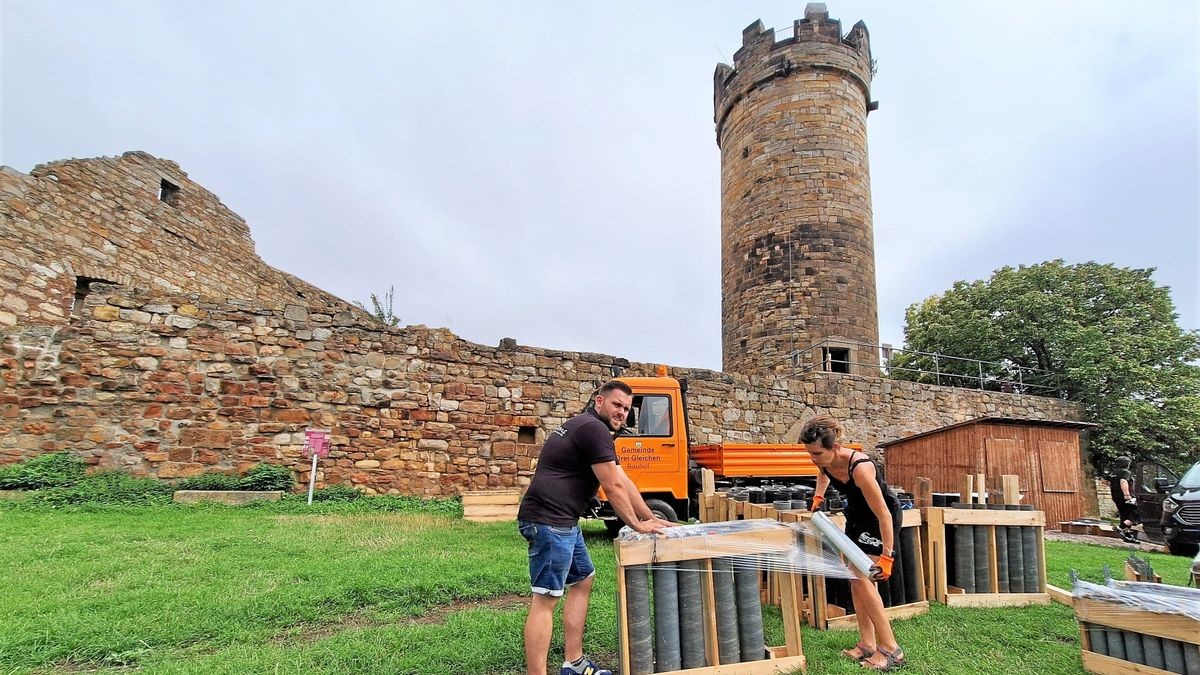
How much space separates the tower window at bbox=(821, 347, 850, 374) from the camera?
16.6 metres

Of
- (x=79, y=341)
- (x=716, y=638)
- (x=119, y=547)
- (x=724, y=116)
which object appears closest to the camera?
(x=716, y=638)

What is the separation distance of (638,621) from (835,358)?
15.6 m

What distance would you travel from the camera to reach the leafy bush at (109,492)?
7.25 m

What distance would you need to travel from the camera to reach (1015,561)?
16.0 ft

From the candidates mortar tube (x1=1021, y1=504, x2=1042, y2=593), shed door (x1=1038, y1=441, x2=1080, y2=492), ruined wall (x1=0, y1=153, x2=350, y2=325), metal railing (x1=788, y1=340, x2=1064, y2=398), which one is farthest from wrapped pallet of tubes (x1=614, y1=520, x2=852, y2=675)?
metal railing (x1=788, y1=340, x2=1064, y2=398)

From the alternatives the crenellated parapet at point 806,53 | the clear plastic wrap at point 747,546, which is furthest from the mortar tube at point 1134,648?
the crenellated parapet at point 806,53

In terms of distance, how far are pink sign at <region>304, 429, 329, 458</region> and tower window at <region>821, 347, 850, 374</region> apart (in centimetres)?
1313

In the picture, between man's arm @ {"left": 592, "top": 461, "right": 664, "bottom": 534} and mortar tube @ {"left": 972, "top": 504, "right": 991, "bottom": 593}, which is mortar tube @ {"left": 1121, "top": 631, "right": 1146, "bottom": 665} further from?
man's arm @ {"left": 592, "top": 461, "right": 664, "bottom": 534}

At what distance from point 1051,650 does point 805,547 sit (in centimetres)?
183

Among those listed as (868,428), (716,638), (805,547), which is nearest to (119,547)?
(716,638)

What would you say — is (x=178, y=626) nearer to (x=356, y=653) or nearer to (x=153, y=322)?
(x=356, y=653)

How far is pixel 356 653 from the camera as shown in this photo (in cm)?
329

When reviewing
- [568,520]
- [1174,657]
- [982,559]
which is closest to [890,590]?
[982,559]

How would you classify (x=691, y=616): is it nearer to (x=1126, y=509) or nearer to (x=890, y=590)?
(x=890, y=590)
